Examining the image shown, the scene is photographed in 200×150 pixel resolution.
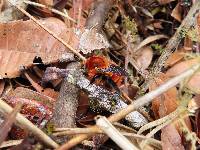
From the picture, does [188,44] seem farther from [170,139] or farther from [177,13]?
[170,139]

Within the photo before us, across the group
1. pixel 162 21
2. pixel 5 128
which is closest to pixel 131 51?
pixel 162 21

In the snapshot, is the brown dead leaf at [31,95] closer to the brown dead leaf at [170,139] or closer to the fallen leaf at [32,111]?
the fallen leaf at [32,111]

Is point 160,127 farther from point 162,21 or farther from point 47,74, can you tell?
point 162,21

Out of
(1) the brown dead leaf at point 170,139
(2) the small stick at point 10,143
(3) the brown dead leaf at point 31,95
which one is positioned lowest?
(1) the brown dead leaf at point 170,139

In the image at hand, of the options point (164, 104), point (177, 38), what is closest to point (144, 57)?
point (177, 38)

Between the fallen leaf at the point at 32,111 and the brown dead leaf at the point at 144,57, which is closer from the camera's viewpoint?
the fallen leaf at the point at 32,111

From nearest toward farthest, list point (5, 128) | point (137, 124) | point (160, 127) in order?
point (5, 128), point (160, 127), point (137, 124)

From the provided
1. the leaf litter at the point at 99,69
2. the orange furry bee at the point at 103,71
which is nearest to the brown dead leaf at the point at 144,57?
the leaf litter at the point at 99,69
